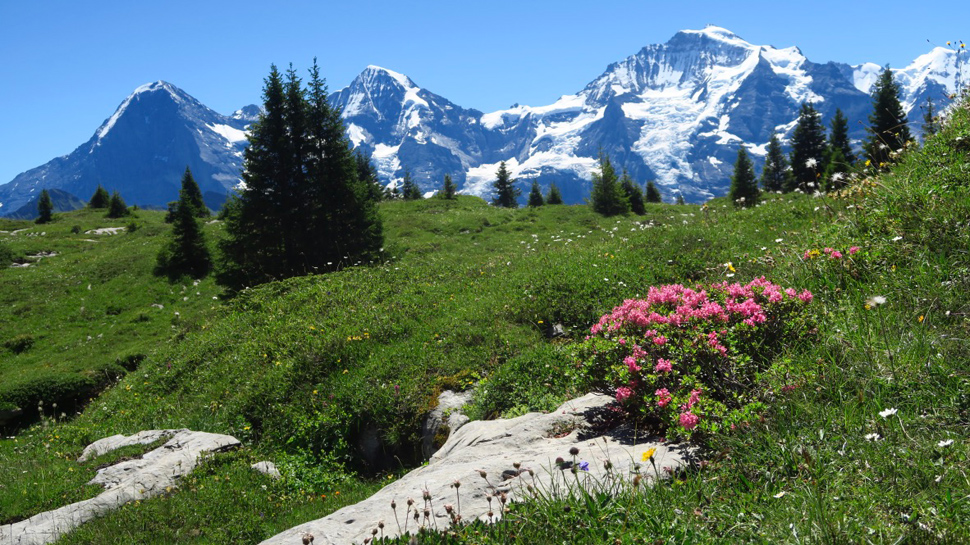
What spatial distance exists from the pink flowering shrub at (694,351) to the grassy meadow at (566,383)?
256 millimetres

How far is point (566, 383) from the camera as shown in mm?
7812

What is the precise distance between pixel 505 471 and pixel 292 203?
20110 millimetres

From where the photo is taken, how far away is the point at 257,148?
22.4 m

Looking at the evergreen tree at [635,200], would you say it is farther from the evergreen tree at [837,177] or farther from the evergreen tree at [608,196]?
the evergreen tree at [837,177]

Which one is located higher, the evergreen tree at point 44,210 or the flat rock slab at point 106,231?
the evergreen tree at point 44,210

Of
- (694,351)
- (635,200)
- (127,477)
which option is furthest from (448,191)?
(694,351)

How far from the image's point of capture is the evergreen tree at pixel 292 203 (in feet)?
72.7

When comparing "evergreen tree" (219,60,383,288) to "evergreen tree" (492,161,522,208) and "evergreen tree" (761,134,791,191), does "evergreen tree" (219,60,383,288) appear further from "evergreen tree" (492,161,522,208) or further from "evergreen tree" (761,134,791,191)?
"evergreen tree" (761,134,791,191)

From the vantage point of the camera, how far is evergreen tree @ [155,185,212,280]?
28.8 metres

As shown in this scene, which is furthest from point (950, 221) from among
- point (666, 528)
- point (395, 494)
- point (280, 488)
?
point (280, 488)

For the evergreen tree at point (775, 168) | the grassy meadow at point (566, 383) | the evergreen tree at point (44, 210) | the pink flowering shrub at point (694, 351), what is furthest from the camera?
the evergreen tree at point (775, 168)

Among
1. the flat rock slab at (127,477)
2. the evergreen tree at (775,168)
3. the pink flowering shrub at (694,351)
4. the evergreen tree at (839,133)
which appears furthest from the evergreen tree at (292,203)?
the evergreen tree at (775,168)

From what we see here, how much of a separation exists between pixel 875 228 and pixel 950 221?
3.54 ft

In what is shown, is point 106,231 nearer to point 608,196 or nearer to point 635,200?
point 608,196
